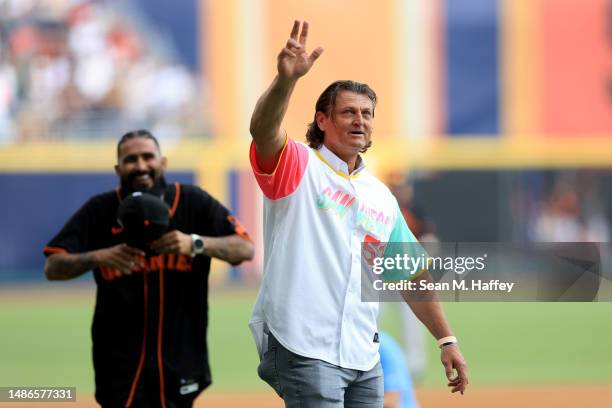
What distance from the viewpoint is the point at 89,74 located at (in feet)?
78.7

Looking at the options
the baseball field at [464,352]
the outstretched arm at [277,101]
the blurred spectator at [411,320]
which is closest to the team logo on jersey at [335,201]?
the outstretched arm at [277,101]

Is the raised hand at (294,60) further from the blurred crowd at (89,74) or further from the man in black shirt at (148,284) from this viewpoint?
the blurred crowd at (89,74)

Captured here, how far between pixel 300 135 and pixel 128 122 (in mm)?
4064

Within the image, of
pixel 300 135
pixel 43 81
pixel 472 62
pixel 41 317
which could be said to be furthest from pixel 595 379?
pixel 43 81

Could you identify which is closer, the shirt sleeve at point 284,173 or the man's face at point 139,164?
the shirt sleeve at point 284,173

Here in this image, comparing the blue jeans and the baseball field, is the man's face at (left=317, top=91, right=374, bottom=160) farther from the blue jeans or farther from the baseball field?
the baseball field

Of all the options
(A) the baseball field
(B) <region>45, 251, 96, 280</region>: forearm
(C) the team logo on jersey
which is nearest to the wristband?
(C) the team logo on jersey

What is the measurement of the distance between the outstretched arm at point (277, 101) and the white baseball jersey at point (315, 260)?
2.9 inches

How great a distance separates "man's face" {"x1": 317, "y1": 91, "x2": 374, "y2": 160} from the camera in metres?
4.44

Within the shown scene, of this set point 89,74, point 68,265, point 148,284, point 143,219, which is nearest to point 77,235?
point 68,265

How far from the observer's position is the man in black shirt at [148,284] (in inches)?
211

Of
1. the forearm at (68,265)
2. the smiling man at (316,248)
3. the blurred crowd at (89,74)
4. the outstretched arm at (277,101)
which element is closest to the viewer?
the outstretched arm at (277,101)

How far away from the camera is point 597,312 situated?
54.4 feet

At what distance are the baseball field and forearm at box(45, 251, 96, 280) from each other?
6.86ft
